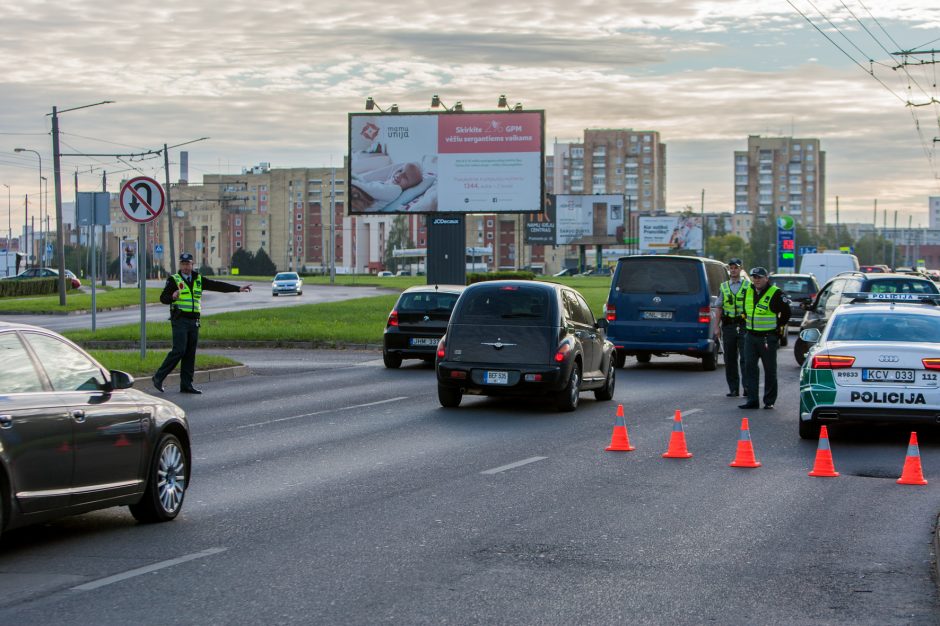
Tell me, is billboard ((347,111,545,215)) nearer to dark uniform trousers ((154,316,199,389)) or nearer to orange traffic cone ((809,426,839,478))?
dark uniform trousers ((154,316,199,389))

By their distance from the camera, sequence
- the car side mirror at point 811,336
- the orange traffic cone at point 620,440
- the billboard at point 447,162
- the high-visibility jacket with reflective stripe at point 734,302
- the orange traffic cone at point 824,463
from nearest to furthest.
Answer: the orange traffic cone at point 824,463 → the orange traffic cone at point 620,440 → the car side mirror at point 811,336 → the high-visibility jacket with reflective stripe at point 734,302 → the billboard at point 447,162

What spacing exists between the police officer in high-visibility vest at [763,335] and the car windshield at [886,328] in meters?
2.66

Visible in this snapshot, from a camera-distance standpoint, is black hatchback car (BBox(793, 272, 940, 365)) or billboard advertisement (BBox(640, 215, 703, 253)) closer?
black hatchback car (BBox(793, 272, 940, 365))

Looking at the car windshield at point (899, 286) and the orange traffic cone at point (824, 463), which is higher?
the car windshield at point (899, 286)

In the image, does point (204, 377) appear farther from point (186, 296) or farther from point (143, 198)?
point (186, 296)

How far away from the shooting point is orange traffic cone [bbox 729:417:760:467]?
39.7 feet

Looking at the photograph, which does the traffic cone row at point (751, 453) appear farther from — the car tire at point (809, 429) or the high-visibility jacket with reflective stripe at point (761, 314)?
the high-visibility jacket with reflective stripe at point (761, 314)

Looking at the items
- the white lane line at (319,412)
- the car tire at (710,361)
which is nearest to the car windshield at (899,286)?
the car tire at (710,361)

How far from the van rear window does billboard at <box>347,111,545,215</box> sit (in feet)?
85.8

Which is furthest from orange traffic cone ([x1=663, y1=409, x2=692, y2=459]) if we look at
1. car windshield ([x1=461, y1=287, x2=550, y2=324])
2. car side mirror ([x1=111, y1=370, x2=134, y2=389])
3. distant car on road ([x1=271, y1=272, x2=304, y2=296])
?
distant car on road ([x1=271, y1=272, x2=304, y2=296])

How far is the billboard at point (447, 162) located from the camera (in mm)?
51344

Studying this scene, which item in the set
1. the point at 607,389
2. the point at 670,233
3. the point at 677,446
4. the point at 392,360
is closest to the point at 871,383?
the point at 677,446

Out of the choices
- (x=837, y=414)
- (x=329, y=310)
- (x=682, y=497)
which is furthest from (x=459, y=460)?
(x=329, y=310)

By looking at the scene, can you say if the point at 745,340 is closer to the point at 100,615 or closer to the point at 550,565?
the point at 550,565
